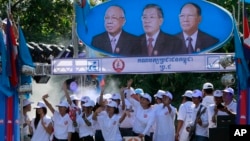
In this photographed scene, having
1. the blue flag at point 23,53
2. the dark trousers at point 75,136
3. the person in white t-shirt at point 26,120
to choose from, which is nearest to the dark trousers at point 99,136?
the dark trousers at point 75,136

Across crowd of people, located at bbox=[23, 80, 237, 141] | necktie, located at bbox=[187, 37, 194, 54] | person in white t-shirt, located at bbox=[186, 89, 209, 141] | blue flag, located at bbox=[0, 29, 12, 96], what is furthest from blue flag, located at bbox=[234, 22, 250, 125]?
blue flag, located at bbox=[0, 29, 12, 96]

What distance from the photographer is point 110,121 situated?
12938 mm

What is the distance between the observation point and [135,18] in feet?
45.8

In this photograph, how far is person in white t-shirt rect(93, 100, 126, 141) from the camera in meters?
12.9

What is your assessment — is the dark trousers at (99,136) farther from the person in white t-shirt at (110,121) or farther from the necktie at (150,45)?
the necktie at (150,45)

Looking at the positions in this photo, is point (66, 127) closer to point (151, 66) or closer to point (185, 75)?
point (151, 66)

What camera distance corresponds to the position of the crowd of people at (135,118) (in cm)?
1241

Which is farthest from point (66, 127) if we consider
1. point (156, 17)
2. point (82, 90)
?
point (156, 17)

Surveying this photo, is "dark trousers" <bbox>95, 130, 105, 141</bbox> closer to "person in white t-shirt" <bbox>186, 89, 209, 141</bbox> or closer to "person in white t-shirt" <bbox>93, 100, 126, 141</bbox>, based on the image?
"person in white t-shirt" <bbox>93, 100, 126, 141</bbox>

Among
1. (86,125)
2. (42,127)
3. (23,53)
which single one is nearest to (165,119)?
(86,125)

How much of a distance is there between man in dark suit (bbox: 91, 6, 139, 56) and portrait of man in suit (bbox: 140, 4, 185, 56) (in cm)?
26

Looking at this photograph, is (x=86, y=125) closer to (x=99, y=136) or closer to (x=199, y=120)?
(x=99, y=136)

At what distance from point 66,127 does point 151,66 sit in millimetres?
1805

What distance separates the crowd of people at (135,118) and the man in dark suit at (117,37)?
0.87 metres
